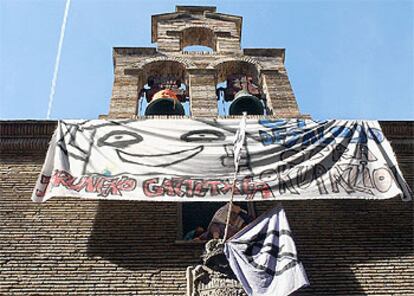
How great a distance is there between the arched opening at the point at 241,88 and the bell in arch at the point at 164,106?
1.03m

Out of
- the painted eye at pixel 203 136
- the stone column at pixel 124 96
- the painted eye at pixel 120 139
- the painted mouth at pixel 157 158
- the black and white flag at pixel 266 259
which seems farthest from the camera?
the stone column at pixel 124 96

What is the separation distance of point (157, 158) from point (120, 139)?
2.31 feet

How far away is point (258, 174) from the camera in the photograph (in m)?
7.60

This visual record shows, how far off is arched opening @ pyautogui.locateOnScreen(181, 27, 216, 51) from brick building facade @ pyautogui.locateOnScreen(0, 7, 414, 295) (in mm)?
5812

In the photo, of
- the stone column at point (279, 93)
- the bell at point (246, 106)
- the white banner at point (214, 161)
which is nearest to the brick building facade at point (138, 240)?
the white banner at point (214, 161)

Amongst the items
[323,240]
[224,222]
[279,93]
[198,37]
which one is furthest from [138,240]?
[198,37]

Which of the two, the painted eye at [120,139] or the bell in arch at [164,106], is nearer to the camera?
the painted eye at [120,139]

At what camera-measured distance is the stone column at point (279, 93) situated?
10.7 m

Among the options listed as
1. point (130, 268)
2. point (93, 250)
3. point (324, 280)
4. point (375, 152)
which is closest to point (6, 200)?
point (93, 250)

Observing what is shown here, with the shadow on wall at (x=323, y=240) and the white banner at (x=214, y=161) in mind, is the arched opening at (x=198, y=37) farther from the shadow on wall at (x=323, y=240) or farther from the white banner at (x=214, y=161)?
the shadow on wall at (x=323, y=240)

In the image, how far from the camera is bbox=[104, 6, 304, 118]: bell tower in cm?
1068

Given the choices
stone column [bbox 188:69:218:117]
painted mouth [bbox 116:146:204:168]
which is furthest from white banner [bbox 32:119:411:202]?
stone column [bbox 188:69:218:117]

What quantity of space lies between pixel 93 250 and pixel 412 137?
5.72 meters

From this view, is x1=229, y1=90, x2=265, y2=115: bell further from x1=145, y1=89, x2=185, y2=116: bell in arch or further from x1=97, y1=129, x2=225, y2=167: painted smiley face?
x1=97, y1=129, x2=225, y2=167: painted smiley face
